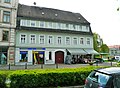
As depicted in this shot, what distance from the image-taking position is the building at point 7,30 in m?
28.8

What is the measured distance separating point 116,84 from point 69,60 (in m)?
27.9

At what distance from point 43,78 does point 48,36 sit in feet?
79.7

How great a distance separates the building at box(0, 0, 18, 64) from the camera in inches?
1135

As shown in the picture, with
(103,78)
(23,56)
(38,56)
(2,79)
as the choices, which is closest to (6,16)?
(23,56)

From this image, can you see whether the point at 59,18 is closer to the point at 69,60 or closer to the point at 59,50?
the point at 59,50

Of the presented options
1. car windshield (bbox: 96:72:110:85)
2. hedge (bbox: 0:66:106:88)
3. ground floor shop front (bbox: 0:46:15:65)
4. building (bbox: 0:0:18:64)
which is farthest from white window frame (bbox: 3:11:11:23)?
car windshield (bbox: 96:72:110:85)

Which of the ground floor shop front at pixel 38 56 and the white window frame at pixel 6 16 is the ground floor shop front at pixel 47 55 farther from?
the white window frame at pixel 6 16

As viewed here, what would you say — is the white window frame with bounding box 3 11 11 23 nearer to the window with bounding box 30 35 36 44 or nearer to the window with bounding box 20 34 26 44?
the window with bounding box 20 34 26 44

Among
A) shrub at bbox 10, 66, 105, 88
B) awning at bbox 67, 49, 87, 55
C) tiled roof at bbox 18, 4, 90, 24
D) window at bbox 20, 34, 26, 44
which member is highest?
tiled roof at bbox 18, 4, 90, 24

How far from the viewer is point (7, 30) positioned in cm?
2938

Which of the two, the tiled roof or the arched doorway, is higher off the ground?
the tiled roof

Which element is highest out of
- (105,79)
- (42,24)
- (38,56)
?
(42,24)

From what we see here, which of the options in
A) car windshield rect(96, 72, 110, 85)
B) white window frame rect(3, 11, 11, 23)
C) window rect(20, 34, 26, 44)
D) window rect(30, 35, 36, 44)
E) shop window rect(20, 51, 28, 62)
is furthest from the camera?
window rect(30, 35, 36, 44)

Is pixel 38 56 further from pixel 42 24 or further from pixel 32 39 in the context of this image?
pixel 42 24
